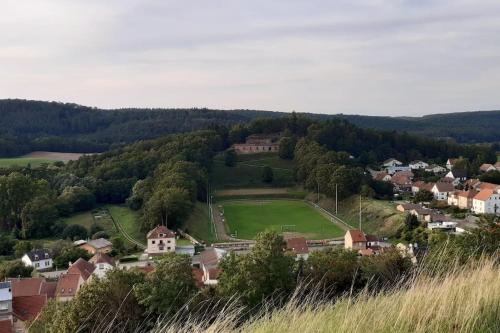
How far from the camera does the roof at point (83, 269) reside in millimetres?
22984

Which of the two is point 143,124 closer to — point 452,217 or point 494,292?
point 452,217

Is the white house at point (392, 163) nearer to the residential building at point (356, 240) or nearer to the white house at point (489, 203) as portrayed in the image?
the white house at point (489, 203)

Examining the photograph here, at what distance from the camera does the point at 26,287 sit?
21406mm

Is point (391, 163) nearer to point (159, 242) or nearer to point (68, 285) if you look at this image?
point (159, 242)

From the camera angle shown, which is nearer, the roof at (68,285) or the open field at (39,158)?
the roof at (68,285)

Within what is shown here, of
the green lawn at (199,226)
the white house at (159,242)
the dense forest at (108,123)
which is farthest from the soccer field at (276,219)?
the dense forest at (108,123)

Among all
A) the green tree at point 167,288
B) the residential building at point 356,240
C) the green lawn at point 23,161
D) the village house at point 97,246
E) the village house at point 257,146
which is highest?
the village house at point 257,146

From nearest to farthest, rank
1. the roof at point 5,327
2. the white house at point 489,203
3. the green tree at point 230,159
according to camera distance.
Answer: the roof at point 5,327 < the white house at point 489,203 < the green tree at point 230,159

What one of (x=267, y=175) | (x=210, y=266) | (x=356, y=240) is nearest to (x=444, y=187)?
(x=267, y=175)

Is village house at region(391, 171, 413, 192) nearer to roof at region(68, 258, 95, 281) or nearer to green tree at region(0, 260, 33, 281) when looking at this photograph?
roof at region(68, 258, 95, 281)

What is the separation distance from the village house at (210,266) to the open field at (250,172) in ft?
91.1

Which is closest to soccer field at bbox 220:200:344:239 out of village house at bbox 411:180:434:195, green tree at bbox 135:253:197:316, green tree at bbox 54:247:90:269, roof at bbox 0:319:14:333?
green tree at bbox 54:247:90:269

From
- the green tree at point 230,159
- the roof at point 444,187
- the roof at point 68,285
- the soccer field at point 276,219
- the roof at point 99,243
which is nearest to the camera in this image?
the roof at point 68,285

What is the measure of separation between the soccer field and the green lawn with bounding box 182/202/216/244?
1.58 meters
